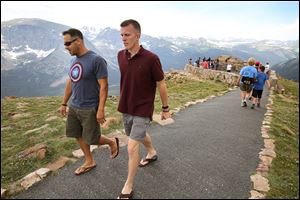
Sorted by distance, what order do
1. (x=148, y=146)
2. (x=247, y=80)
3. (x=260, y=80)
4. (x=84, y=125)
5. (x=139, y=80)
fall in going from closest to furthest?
(x=139, y=80)
(x=84, y=125)
(x=148, y=146)
(x=247, y=80)
(x=260, y=80)

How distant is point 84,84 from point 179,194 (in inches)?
117

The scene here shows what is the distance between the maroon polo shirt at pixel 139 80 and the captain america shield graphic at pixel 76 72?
2.84 feet

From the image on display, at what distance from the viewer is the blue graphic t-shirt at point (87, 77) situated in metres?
6.01

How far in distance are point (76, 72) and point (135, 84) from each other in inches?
52.4

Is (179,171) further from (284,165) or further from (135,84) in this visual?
(284,165)

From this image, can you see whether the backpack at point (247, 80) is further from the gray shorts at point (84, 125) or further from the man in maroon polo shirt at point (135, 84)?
the gray shorts at point (84, 125)

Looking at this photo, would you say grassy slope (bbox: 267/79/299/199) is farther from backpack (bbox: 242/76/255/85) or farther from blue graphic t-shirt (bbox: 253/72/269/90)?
blue graphic t-shirt (bbox: 253/72/269/90)

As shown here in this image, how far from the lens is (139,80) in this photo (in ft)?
18.9

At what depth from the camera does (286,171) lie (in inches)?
296

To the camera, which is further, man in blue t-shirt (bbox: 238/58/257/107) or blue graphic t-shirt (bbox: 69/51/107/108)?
man in blue t-shirt (bbox: 238/58/257/107)

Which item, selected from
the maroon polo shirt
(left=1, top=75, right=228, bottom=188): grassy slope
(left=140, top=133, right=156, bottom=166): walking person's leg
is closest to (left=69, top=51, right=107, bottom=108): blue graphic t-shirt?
the maroon polo shirt

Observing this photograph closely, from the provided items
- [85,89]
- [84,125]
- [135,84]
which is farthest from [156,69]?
[84,125]

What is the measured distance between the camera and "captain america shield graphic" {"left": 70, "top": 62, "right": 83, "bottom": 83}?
6102 mm

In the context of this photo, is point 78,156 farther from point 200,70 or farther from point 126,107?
point 200,70
